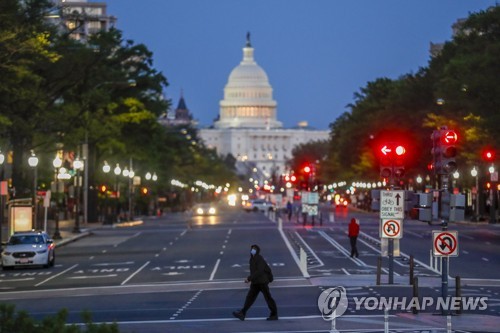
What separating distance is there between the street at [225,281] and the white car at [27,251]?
55cm

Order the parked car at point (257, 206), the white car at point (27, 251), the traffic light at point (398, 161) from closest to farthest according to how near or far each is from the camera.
A: the traffic light at point (398, 161) → the white car at point (27, 251) → the parked car at point (257, 206)

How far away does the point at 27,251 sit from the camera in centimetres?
4934

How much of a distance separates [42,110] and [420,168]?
6016cm

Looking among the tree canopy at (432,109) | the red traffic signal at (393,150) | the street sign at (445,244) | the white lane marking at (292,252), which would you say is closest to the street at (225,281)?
the white lane marking at (292,252)

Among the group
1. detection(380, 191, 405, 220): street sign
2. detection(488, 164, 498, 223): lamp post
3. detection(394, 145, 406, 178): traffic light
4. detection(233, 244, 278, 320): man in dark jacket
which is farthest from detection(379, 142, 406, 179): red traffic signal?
detection(488, 164, 498, 223): lamp post

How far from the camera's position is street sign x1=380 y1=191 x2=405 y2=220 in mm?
37938

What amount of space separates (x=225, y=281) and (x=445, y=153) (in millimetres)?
13836

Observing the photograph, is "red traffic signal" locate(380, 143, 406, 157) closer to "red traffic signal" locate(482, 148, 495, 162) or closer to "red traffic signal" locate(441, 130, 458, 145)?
"red traffic signal" locate(441, 130, 458, 145)

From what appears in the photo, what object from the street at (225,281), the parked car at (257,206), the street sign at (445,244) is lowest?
the street at (225,281)

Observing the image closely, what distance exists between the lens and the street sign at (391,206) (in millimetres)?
37938

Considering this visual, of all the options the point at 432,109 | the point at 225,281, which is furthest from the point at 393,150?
the point at 432,109

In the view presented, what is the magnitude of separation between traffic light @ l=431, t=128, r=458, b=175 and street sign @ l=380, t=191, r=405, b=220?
8.84 m

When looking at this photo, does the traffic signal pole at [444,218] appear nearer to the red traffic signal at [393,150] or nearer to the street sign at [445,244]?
the street sign at [445,244]

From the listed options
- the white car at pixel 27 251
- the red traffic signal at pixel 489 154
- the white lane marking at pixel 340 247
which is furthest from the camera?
the red traffic signal at pixel 489 154
